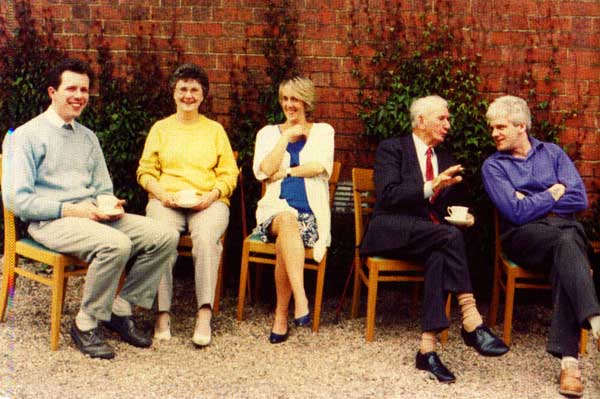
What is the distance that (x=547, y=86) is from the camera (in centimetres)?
523

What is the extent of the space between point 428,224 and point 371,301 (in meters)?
0.56

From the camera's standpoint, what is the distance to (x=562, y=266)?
389 centimetres

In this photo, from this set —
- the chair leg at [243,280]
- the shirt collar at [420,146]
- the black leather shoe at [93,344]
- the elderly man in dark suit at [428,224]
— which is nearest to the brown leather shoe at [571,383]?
the elderly man in dark suit at [428,224]

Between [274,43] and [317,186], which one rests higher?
[274,43]

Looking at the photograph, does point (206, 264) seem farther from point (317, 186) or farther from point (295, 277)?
point (317, 186)

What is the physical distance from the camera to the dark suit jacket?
4258mm

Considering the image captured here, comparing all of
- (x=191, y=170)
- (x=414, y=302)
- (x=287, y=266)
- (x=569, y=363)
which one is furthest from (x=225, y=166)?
(x=569, y=363)

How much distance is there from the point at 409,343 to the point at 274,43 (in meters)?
2.28

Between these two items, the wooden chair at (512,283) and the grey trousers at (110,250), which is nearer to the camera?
the grey trousers at (110,250)

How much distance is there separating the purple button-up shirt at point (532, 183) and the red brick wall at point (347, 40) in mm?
872

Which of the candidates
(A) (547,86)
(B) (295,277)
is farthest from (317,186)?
(A) (547,86)

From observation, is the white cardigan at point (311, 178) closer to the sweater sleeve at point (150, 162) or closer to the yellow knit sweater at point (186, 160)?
the yellow knit sweater at point (186, 160)

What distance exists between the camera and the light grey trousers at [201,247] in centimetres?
429

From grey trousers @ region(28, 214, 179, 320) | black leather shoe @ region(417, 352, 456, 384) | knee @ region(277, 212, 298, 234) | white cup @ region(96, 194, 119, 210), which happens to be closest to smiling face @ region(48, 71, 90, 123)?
white cup @ region(96, 194, 119, 210)
